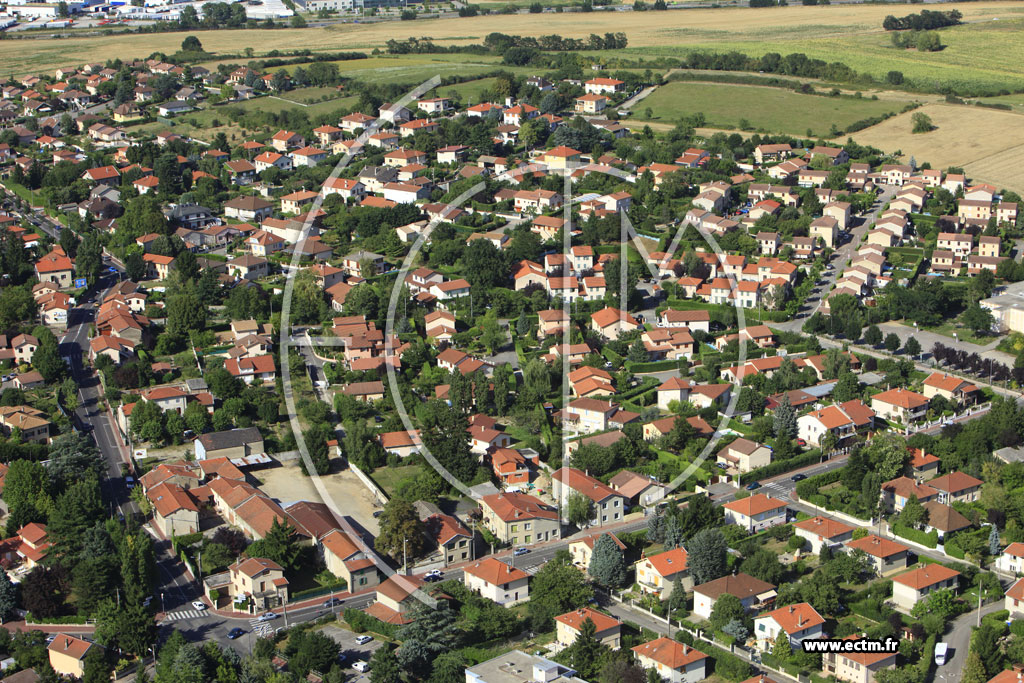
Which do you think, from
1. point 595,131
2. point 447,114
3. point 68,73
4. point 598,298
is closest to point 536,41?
point 447,114

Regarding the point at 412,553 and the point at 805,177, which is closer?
the point at 412,553

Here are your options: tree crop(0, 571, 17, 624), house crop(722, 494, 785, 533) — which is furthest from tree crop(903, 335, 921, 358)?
tree crop(0, 571, 17, 624)

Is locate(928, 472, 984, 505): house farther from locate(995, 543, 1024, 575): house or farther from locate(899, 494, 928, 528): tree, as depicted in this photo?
locate(995, 543, 1024, 575): house

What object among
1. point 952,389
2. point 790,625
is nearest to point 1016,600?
point 790,625

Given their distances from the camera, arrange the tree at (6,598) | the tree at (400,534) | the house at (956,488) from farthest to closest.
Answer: the house at (956,488) < the tree at (400,534) < the tree at (6,598)

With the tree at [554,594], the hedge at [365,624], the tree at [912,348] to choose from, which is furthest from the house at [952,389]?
the hedge at [365,624]

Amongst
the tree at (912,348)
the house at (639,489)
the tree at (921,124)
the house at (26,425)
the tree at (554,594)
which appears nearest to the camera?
the tree at (554,594)

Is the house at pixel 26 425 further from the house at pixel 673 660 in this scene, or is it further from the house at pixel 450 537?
the house at pixel 673 660

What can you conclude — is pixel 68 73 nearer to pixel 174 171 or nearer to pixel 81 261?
pixel 174 171
